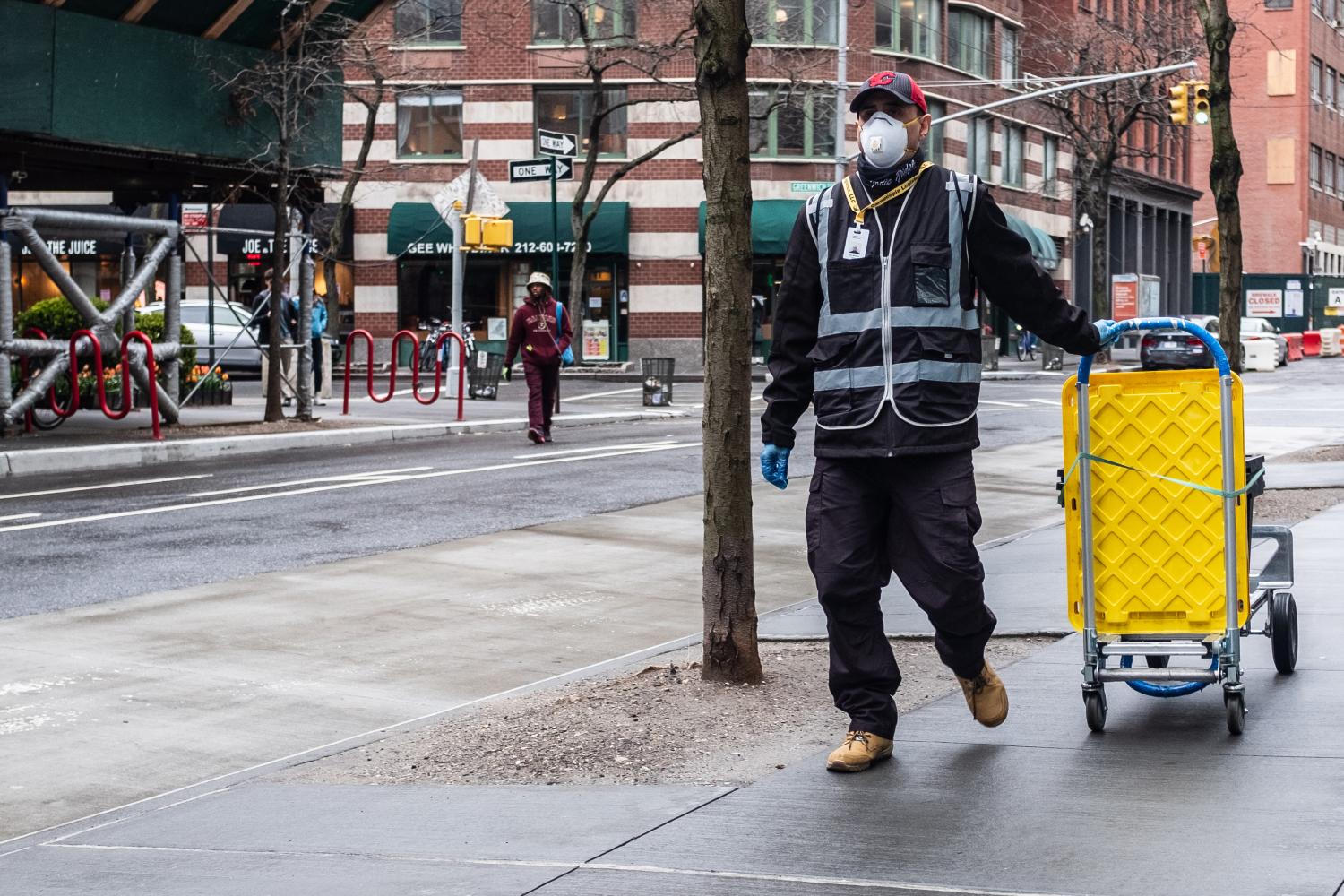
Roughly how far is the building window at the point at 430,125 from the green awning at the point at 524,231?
5.08 feet

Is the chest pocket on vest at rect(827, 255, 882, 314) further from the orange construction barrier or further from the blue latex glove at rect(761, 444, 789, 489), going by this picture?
the orange construction barrier

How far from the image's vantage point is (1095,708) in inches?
218

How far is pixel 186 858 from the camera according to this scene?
4.62 metres

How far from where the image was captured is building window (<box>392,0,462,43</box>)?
144ft

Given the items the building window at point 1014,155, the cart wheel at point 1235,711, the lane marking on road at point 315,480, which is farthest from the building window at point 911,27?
the cart wheel at point 1235,711

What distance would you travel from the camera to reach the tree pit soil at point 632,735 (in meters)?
5.41

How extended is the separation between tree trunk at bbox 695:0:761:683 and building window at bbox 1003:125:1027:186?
49.8 metres

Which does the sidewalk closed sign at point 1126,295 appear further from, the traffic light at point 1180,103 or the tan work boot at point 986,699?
the tan work boot at point 986,699

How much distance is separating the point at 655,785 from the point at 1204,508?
200 centimetres

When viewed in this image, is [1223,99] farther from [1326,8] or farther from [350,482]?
[1326,8]

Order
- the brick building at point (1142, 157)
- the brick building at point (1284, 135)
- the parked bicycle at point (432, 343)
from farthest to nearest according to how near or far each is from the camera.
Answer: the brick building at point (1284, 135), the brick building at point (1142, 157), the parked bicycle at point (432, 343)

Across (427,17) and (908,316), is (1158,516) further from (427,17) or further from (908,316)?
(427,17)

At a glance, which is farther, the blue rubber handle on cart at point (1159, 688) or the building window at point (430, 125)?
the building window at point (430, 125)

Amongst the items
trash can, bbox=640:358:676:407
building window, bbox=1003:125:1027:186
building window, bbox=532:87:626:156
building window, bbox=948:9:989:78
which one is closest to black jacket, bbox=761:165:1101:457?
trash can, bbox=640:358:676:407
